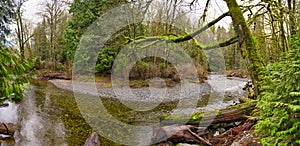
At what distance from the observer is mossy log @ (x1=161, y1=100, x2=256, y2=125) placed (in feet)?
14.0

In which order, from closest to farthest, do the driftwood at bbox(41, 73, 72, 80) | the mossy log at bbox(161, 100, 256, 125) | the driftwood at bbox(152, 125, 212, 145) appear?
the driftwood at bbox(152, 125, 212, 145) → the mossy log at bbox(161, 100, 256, 125) → the driftwood at bbox(41, 73, 72, 80)

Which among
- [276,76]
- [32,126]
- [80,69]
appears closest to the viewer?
[276,76]

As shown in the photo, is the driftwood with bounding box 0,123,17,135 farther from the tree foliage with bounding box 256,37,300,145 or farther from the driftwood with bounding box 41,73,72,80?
the driftwood with bounding box 41,73,72,80

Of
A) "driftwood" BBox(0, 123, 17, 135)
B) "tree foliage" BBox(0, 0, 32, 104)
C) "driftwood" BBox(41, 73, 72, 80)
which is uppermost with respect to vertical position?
"tree foliage" BBox(0, 0, 32, 104)

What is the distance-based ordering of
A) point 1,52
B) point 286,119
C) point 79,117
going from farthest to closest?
point 79,117
point 1,52
point 286,119

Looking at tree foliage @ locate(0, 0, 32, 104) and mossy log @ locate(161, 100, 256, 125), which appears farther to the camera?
mossy log @ locate(161, 100, 256, 125)

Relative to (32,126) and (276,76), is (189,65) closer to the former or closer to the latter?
(32,126)

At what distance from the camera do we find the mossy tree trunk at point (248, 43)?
4.39 m

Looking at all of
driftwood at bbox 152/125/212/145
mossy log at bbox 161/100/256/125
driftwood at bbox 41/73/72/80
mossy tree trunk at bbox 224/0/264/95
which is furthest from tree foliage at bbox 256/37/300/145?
driftwood at bbox 41/73/72/80

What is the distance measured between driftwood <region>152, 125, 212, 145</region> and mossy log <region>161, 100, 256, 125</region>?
0.48 metres

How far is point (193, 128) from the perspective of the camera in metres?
4.53

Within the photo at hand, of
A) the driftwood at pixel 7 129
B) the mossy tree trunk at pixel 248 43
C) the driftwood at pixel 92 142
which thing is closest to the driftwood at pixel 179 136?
the driftwood at pixel 92 142

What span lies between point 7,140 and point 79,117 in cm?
210

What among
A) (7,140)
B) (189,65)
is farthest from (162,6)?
(7,140)
